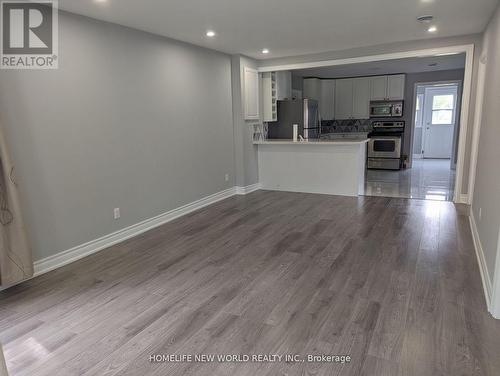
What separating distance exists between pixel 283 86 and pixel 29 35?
192 inches

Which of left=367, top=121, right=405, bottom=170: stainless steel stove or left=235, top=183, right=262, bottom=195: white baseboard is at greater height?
left=367, top=121, right=405, bottom=170: stainless steel stove

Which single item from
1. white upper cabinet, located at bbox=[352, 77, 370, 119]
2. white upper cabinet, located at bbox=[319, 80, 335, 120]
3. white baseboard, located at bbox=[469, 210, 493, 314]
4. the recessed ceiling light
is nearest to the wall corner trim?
white baseboard, located at bbox=[469, 210, 493, 314]

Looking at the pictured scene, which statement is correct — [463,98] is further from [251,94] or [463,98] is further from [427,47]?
[251,94]

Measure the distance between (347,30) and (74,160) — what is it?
3466 mm

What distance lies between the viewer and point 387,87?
335 inches

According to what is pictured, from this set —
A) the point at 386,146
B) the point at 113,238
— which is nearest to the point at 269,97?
the point at 386,146

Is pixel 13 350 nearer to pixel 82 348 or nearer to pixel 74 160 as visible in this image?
pixel 82 348

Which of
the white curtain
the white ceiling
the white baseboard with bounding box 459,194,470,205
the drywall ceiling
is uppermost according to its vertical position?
the drywall ceiling

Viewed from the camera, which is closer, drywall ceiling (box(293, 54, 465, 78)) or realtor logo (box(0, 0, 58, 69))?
realtor logo (box(0, 0, 58, 69))

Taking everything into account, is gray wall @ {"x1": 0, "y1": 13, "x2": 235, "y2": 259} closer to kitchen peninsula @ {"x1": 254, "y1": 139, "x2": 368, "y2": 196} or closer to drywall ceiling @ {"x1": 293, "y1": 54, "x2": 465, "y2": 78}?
kitchen peninsula @ {"x1": 254, "y1": 139, "x2": 368, "y2": 196}

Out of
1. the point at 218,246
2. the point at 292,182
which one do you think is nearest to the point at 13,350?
the point at 218,246

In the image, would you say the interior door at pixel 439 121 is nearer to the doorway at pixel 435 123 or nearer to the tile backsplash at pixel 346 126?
the doorway at pixel 435 123

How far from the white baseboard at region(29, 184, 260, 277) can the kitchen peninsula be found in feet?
4.07

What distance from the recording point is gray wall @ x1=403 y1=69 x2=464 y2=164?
8.20 m
